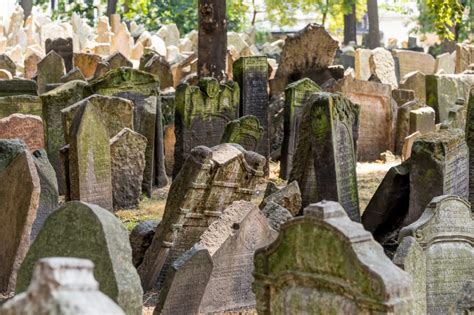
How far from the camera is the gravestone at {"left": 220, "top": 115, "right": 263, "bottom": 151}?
566 inches

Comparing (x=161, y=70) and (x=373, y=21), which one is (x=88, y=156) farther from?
(x=373, y=21)

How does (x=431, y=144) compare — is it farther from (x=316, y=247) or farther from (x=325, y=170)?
(x=316, y=247)

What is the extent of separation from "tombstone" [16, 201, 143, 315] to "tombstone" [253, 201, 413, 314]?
861 millimetres

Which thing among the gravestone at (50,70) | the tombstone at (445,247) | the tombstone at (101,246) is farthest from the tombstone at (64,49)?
the tombstone at (101,246)

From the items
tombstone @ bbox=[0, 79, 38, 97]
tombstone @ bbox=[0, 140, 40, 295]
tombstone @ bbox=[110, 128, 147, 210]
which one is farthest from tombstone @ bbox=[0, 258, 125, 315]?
tombstone @ bbox=[0, 79, 38, 97]

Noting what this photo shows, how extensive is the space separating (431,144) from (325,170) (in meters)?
1.17

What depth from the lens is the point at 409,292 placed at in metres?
6.72

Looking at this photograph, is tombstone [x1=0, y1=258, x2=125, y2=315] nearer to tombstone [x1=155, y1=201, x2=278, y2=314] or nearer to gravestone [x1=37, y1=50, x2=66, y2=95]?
tombstone [x1=155, y1=201, x2=278, y2=314]

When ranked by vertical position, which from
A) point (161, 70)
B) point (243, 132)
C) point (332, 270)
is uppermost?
point (332, 270)

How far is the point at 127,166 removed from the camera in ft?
46.3

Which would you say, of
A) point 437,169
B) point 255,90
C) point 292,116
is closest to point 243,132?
point 292,116

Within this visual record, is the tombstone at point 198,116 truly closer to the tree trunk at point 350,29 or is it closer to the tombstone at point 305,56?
the tombstone at point 305,56

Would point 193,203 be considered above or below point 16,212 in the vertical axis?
below

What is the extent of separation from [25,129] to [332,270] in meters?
7.95
